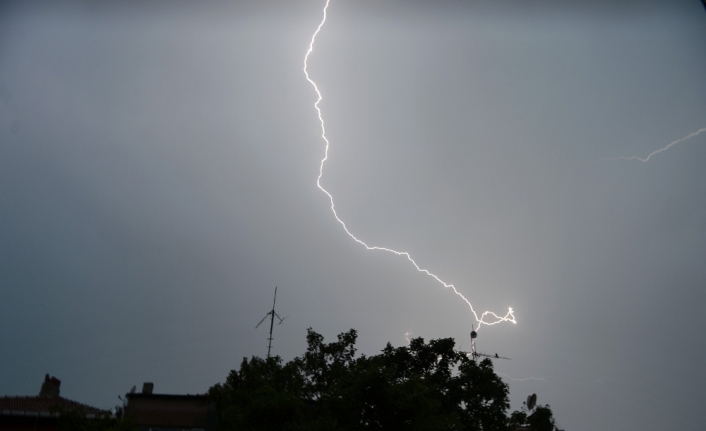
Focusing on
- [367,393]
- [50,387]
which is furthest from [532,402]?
[50,387]

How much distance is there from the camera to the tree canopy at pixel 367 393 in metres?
9.97

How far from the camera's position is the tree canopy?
32.7 ft

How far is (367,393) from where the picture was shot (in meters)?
10.0

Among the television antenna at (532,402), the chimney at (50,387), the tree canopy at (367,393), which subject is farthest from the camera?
the chimney at (50,387)

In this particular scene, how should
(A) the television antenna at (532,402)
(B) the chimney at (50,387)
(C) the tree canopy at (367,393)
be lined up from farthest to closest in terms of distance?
(B) the chimney at (50,387)
(A) the television antenna at (532,402)
(C) the tree canopy at (367,393)

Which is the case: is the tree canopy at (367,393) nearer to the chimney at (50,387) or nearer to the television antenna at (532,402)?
the television antenna at (532,402)

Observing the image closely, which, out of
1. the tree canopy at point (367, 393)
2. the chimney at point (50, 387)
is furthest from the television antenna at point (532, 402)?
the chimney at point (50, 387)

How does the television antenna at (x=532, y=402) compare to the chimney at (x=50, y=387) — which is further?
the chimney at (x=50, y=387)

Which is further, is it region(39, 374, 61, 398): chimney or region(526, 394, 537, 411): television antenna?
region(39, 374, 61, 398): chimney

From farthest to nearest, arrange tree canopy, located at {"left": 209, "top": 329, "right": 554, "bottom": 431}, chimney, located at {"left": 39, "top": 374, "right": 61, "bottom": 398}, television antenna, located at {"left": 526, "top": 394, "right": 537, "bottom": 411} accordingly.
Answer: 1. chimney, located at {"left": 39, "top": 374, "right": 61, "bottom": 398}
2. television antenna, located at {"left": 526, "top": 394, "right": 537, "bottom": 411}
3. tree canopy, located at {"left": 209, "top": 329, "right": 554, "bottom": 431}

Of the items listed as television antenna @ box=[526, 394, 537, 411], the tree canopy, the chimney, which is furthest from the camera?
the chimney

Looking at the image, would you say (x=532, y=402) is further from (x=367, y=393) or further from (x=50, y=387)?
(x=50, y=387)

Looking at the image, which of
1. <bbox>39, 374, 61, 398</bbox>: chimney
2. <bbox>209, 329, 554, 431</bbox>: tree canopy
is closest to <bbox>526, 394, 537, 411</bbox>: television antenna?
<bbox>209, 329, 554, 431</bbox>: tree canopy

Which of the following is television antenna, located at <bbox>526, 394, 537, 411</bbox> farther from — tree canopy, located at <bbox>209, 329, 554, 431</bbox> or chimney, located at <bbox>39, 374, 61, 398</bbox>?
chimney, located at <bbox>39, 374, 61, 398</bbox>
